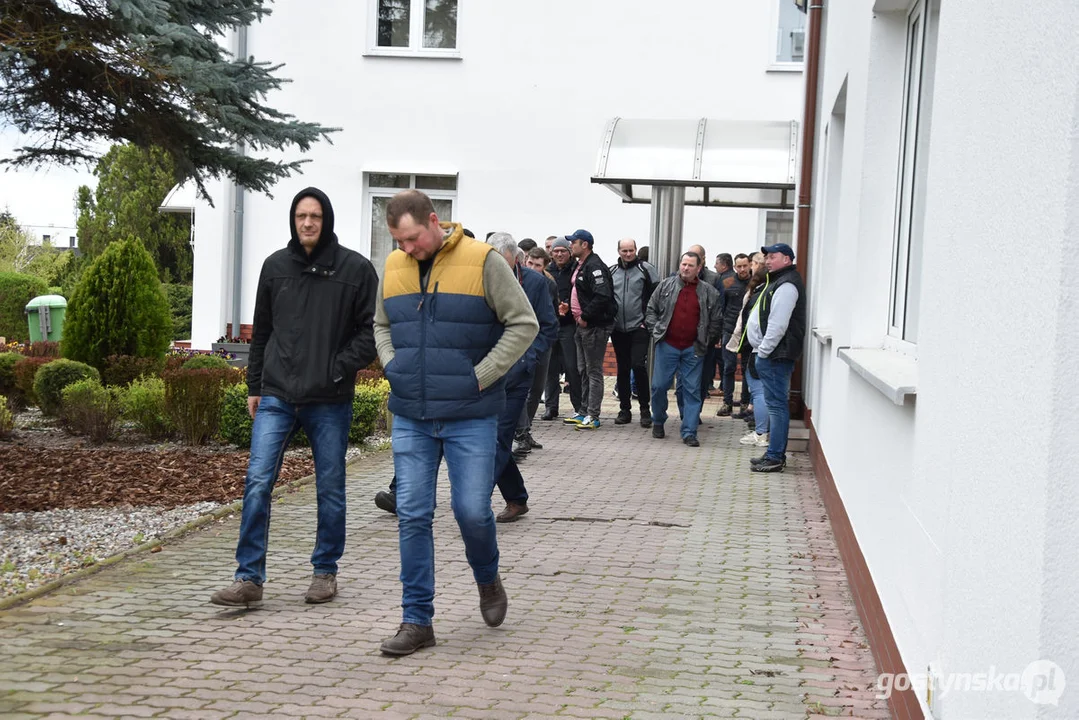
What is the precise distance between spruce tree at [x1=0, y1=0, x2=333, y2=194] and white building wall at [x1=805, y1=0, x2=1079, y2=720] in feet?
21.3

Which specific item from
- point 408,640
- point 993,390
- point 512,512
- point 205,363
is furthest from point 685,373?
point 993,390

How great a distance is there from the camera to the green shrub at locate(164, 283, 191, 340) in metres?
29.7

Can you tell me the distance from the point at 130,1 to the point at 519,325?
5.20 m

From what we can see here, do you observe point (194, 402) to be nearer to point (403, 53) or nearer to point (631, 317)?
point (631, 317)

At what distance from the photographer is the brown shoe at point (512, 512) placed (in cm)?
831

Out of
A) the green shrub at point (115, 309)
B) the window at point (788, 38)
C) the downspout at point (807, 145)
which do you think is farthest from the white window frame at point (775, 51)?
the green shrub at point (115, 309)

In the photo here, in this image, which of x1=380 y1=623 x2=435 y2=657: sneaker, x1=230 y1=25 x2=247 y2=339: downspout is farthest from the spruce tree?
x1=230 y1=25 x2=247 y2=339: downspout

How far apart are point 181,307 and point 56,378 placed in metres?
18.1

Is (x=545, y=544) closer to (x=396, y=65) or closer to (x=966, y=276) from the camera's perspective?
(x=966, y=276)

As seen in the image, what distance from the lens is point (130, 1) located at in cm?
895

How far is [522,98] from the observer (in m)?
20.5

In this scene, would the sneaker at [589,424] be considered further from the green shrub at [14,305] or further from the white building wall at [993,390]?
the green shrub at [14,305]

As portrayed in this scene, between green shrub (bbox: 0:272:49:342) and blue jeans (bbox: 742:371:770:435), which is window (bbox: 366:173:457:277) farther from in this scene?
blue jeans (bbox: 742:371:770:435)

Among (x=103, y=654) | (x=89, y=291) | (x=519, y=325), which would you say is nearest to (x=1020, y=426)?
(x=519, y=325)
